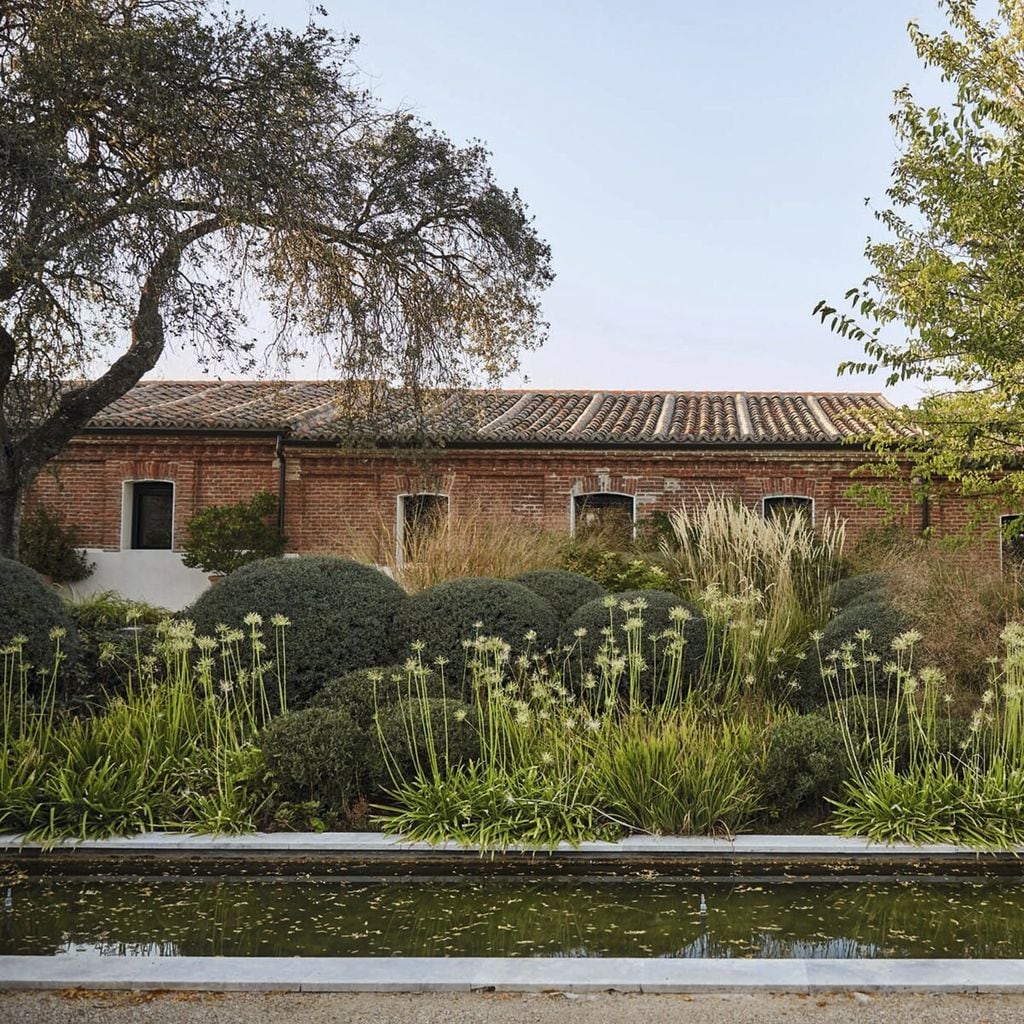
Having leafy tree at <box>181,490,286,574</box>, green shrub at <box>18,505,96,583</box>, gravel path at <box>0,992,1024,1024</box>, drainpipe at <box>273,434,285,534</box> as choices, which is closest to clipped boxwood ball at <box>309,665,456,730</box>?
gravel path at <box>0,992,1024,1024</box>

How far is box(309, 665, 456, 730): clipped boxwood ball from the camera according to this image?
6.34 metres

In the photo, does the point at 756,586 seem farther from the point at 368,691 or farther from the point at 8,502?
the point at 8,502

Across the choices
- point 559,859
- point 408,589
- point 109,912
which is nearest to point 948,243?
point 408,589

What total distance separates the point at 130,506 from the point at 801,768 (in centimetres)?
1745

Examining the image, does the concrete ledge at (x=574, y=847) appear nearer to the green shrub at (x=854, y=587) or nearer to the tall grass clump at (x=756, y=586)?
the tall grass clump at (x=756, y=586)

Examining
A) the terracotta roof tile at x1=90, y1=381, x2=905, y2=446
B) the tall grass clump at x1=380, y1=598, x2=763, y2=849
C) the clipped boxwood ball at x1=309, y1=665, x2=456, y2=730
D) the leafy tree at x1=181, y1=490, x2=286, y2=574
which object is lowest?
the tall grass clump at x1=380, y1=598, x2=763, y2=849

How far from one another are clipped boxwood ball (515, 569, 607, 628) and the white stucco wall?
12.1 m

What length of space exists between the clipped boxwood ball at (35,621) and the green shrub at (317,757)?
213 cm

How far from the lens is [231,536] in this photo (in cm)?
1916

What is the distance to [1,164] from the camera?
33.3 ft

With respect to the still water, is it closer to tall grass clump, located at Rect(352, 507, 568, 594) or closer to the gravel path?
the gravel path

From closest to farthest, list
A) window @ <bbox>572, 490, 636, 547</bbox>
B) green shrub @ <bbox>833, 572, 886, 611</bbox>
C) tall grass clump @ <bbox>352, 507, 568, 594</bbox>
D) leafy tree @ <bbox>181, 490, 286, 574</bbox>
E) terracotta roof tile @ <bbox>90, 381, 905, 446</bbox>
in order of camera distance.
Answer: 1. green shrub @ <bbox>833, 572, 886, 611</bbox>
2. tall grass clump @ <bbox>352, 507, 568, 594</bbox>
3. window @ <bbox>572, 490, 636, 547</bbox>
4. leafy tree @ <bbox>181, 490, 286, 574</bbox>
5. terracotta roof tile @ <bbox>90, 381, 905, 446</bbox>

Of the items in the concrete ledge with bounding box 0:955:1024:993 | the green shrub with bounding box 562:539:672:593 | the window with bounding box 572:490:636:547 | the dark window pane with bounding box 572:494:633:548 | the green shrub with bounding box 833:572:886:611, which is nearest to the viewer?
the concrete ledge with bounding box 0:955:1024:993

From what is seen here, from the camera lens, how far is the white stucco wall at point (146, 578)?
19.6 metres
